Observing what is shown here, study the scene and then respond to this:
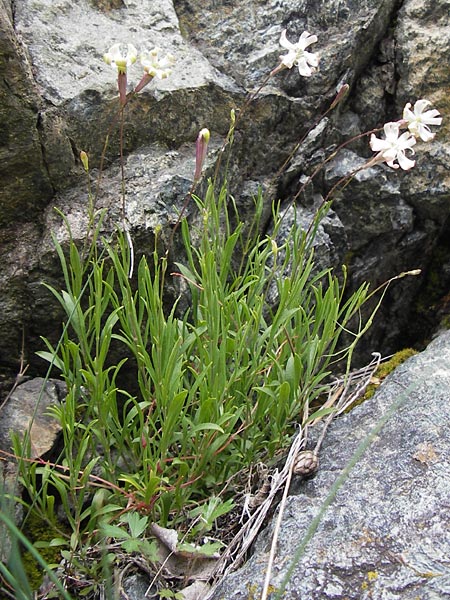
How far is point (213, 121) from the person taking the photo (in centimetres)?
229

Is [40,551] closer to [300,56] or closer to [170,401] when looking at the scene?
[170,401]

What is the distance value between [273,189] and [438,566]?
1.51 meters

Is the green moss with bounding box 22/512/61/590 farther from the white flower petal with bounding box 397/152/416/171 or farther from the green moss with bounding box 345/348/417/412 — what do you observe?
the white flower petal with bounding box 397/152/416/171

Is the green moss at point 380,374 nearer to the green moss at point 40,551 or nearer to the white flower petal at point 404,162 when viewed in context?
the white flower petal at point 404,162

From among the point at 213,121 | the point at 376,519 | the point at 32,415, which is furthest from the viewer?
the point at 213,121

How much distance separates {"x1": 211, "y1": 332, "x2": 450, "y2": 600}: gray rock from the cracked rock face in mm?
878

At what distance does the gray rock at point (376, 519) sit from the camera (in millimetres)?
1180

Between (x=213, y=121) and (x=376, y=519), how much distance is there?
59.3 inches

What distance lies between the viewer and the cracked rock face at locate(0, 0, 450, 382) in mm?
1945

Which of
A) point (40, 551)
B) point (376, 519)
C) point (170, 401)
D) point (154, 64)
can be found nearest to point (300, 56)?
point (154, 64)

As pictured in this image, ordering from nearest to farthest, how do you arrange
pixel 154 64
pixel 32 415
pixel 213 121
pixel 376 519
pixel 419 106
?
pixel 376 519 → pixel 154 64 → pixel 419 106 → pixel 32 415 → pixel 213 121

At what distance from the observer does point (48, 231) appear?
1.94 m

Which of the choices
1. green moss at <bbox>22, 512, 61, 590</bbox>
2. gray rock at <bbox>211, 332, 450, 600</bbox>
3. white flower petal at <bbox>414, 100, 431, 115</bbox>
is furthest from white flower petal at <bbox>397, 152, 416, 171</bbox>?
green moss at <bbox>22, 512, 61, 590</bbox>

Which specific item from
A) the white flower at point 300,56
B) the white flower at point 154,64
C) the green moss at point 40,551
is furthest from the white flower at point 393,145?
the green moss at point 40,551
